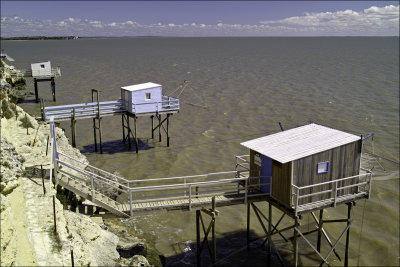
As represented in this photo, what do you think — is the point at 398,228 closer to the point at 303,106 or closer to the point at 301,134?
the point at 301,134

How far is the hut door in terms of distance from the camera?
15164 mm

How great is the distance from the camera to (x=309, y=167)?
46.9 feet

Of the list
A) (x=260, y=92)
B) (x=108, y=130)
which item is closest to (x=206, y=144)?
(x=108, y=130)

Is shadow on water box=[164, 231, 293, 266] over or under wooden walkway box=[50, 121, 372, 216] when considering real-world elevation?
under

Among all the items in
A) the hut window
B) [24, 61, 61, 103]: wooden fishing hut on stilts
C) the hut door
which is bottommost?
the hut door

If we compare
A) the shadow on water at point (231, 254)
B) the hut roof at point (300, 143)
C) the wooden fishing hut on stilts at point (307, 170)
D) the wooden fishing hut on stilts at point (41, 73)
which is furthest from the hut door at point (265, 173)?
the wooden fishing hut on stilts at point (41, 73)

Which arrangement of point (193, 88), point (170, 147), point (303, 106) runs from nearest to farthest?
point (170, 147) < point (303, 106) < point (193, 88)

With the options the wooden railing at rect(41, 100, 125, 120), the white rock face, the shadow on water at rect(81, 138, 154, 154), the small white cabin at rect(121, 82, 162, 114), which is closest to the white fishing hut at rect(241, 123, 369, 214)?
the white rock face

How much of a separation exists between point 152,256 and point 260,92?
1414 inches

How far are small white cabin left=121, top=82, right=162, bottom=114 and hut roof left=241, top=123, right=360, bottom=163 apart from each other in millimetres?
14140

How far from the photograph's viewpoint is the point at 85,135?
32906 mm

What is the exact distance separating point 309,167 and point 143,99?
54.8 feet

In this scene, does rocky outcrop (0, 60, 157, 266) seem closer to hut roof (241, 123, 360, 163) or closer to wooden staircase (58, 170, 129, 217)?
wooden staircase (58, 170, 129, 217)

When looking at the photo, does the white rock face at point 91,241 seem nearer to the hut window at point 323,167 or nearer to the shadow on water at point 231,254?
the shadow on water at point 231,254
